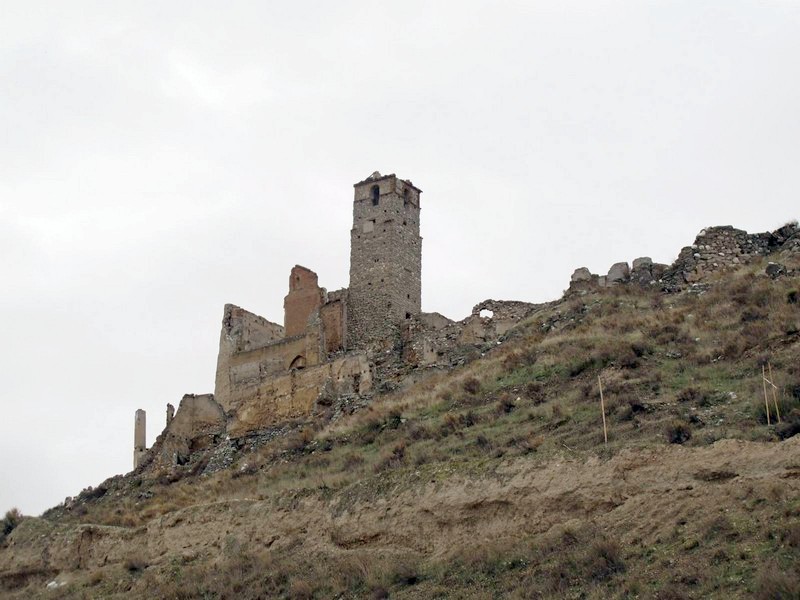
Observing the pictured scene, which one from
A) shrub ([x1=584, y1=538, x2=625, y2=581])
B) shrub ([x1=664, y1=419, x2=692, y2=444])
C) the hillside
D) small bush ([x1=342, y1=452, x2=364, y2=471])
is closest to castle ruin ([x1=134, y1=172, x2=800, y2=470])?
the hillside

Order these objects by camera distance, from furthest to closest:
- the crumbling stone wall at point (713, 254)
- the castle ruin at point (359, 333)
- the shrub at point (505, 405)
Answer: the castle ruin at point (359, 333) → the crumbling stone wall at point (713, 254) → the shrub at point (505, 405)

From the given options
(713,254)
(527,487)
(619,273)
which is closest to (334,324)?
(619,273)

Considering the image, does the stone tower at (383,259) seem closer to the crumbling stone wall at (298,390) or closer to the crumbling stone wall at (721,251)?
the crumbling stone wall at (298,390)

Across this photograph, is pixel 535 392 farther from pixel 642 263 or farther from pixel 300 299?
pixel 300 299

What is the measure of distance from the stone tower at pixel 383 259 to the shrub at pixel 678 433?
23.7 meters

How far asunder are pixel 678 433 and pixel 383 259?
26.9m

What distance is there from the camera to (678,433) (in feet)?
56.4

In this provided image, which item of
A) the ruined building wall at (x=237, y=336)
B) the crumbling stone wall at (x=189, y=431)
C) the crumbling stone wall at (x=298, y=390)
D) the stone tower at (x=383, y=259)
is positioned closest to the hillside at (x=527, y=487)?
the crumbling stone wall at (x=189, y=431)

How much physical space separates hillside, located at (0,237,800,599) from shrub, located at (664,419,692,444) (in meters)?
0.06

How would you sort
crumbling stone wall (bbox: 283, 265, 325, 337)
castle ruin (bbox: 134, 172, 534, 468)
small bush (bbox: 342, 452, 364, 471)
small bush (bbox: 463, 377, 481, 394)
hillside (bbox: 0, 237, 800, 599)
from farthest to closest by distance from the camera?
crumbling stone wall (bbox: 283, 265, 325, 337), castle ruin (bbox: 134, 172, 534, 468), small bush (bbox: 463, 377, 481, 394), small bush (bbox: 342, 452, 364, 471), hillside (bbox: 0, 237, 800, 599)

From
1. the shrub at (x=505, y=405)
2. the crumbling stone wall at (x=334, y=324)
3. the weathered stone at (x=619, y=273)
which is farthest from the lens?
the crumbling stone wall at (x=334, y=324)

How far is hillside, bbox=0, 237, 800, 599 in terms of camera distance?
14.6 m

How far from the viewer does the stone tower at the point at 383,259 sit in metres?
42.0

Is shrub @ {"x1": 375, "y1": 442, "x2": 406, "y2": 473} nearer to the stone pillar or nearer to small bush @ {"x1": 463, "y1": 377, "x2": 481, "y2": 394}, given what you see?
small bush @ {"x1": 463, "y1": 377, "x2": 481, "y2": 394}
